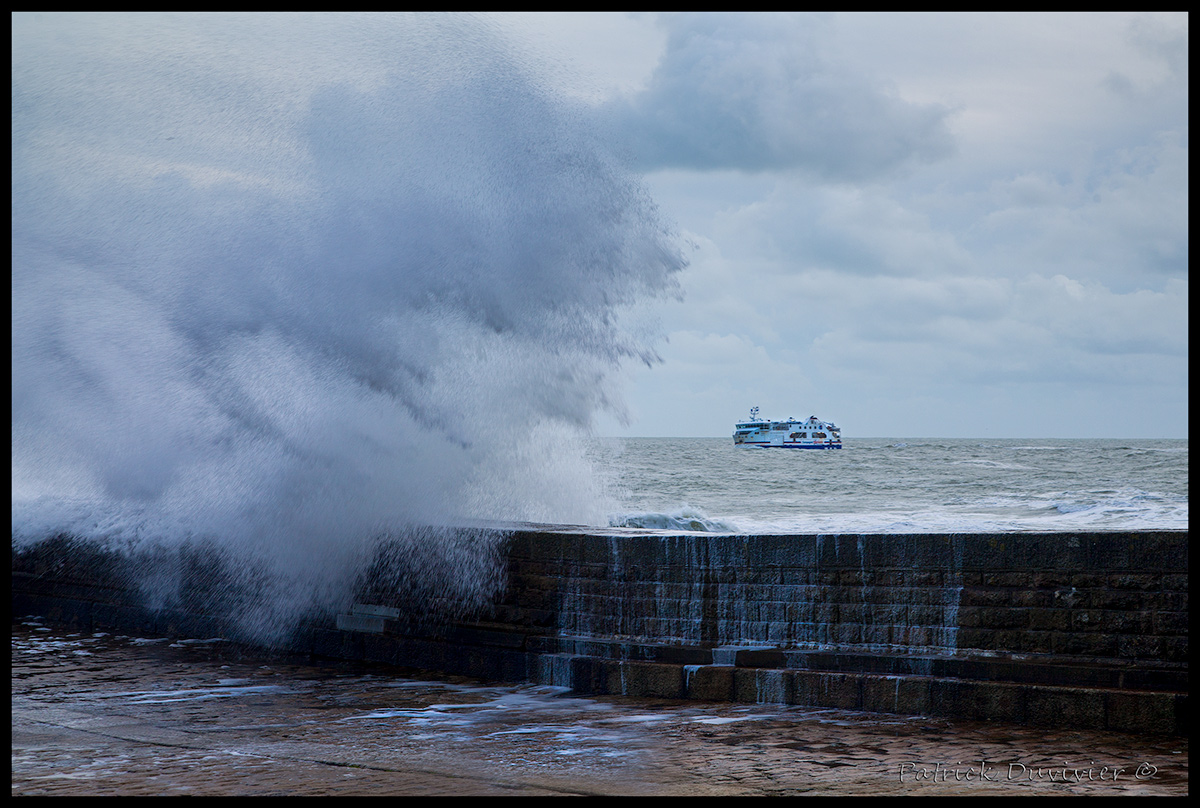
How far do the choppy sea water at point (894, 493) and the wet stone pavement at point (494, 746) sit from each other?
476 centimetres

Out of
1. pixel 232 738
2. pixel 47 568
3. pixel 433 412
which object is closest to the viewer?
pixel 232 738

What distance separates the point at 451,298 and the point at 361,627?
11.0 feet

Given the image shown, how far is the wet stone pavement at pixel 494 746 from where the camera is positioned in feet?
15.6

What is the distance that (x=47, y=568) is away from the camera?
11.6m

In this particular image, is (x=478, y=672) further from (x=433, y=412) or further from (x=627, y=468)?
(x=627, y=468)

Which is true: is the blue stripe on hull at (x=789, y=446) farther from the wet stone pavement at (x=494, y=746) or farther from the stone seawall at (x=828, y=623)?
the wet stone pavement at (x=494, y=746)

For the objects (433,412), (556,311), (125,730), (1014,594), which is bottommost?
(125,730)

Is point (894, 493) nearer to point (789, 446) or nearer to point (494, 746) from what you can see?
point (494, 746)

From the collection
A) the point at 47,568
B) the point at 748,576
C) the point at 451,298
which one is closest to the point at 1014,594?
the point at 748,576

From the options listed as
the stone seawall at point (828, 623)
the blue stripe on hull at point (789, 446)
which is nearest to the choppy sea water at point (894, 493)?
the stone seawall at point (828, 623)

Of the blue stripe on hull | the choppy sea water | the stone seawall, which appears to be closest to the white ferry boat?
the blue stripe on hull

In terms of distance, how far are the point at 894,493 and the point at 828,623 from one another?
27.0m

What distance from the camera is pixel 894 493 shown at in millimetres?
33094
